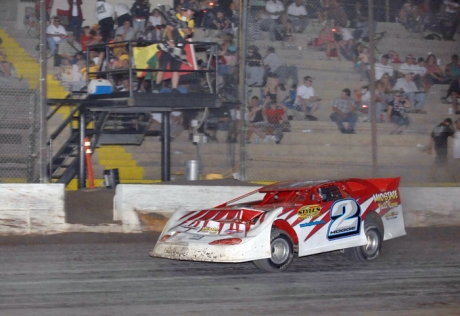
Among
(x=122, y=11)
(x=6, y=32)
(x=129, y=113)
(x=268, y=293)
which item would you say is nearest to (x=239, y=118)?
(x=129, y=113)

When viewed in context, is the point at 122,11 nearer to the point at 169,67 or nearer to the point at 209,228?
the point at 169,67

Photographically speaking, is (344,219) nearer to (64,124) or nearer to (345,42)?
(345,42)

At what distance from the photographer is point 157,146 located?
14586 mm

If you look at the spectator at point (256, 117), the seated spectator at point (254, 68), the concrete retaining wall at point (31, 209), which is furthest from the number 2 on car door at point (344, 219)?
the seated spectator at point (254, 68)

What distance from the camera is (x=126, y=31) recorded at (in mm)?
15039

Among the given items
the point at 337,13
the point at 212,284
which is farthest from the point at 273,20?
the point at 212,284

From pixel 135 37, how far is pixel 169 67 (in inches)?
83.3

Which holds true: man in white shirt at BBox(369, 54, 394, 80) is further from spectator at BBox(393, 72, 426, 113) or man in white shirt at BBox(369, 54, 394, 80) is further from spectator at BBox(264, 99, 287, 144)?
spectator at BBox(264, 99, 287, 144)

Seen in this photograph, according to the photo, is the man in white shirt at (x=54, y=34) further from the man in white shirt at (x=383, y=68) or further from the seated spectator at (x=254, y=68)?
the man in white shirt at (x=383, y=68)

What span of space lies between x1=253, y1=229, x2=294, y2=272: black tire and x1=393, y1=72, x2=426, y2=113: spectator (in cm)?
776

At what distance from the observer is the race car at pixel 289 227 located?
7559 millimetres

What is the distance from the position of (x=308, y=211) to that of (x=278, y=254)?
2.15ft

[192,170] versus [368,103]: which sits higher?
[368,103]

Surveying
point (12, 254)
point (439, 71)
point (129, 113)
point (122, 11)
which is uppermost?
point (122, 11)
